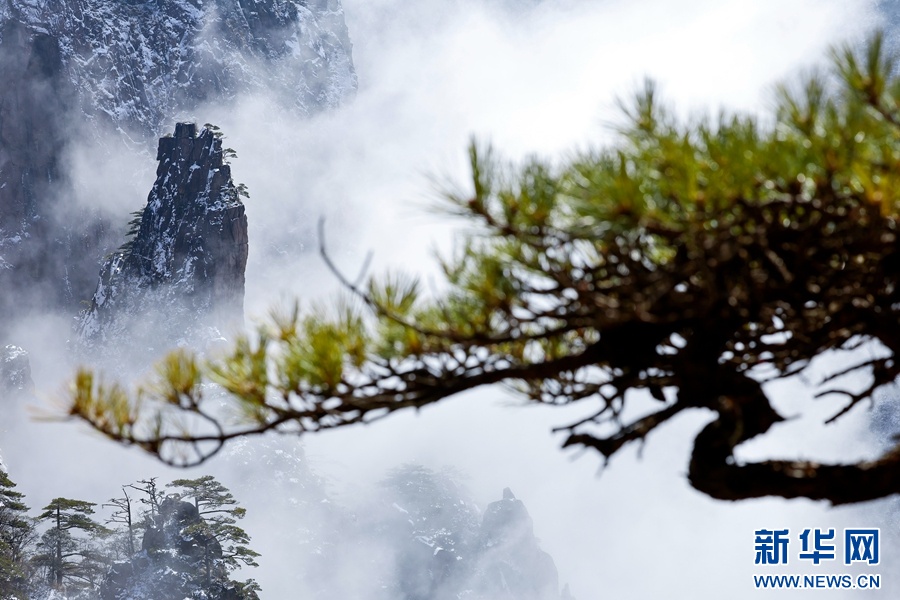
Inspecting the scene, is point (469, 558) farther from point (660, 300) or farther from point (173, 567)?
point (660, 300)

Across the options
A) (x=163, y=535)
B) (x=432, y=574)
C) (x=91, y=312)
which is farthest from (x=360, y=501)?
(x=163, y=535)

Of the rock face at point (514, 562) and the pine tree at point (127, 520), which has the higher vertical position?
the rock face at point (514, 562)

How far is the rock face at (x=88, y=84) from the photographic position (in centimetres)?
5631

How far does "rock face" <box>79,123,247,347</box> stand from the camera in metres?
40.4

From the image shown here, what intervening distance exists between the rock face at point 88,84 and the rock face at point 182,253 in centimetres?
1778

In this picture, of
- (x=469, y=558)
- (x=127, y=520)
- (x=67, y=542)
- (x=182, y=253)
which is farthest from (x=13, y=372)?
(x=469, y=558)

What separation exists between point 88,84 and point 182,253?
94.6 ft

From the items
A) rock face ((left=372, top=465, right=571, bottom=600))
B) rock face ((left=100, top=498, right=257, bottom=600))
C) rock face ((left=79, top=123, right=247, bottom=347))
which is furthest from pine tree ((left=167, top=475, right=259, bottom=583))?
rock face ((left=372, top=465, right=571, bottom=600))

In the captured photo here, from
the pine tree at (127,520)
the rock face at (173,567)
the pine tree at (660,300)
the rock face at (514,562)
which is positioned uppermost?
the rock face at (514,562)

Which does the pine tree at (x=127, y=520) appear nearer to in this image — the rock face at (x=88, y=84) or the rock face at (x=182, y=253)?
the rock face at (x=182, y=253)

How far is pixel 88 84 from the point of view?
61.3m

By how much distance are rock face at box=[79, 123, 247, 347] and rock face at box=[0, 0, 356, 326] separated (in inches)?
700

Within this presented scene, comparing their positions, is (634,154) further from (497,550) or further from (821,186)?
(497,550)

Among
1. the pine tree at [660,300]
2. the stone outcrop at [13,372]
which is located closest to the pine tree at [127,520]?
the stone outcrop at [13,372]
